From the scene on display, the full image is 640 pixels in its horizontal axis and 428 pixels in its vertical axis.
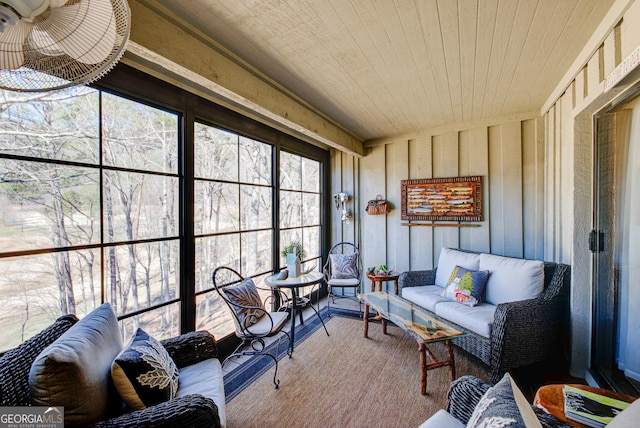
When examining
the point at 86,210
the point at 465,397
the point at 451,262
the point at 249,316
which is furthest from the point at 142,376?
the point at 451,262

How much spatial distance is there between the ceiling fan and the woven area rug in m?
2.17

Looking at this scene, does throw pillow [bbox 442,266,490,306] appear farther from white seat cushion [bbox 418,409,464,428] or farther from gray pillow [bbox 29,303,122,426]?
gray pillow [bbox 29,303,122,426]

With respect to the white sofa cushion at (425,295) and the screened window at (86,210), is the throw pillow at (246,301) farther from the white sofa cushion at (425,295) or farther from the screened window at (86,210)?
the white sofa cushion at (425,295)

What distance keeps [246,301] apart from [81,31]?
2000 mm

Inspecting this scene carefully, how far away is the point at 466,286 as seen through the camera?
2.72m

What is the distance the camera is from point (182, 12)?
1494mm

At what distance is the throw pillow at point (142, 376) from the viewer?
3.72 feet

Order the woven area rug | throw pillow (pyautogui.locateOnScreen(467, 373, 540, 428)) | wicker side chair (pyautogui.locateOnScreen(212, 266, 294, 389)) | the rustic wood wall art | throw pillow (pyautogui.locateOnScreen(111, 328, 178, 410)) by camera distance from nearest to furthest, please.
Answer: throw pillow (pyautogui.locateOnScreen(467, 373, 540, 428)), throw pillow (pyautogui.locateOnScreen(111, 328, 178, 410)), the woven area rug, wicker side chair (pyautogui.locateOnScreen(212, 266, 294, 389)), the rustic wood wall art

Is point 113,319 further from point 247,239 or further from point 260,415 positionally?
point 247,239

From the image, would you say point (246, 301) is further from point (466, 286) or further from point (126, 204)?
point (466, 286)

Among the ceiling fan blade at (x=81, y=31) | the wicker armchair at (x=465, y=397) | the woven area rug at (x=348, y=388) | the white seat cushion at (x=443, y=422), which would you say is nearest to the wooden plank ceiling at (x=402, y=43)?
the ceiling fan blade at (x=81, y=31)

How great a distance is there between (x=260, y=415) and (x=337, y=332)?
4.66 ft

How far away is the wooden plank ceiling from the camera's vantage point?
147cm

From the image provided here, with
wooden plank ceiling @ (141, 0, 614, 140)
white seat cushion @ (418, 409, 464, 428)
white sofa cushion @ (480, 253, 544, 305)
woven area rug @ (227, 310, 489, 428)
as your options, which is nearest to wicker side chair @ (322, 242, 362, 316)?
woven area rug @ (227, 310, 489, 428)
